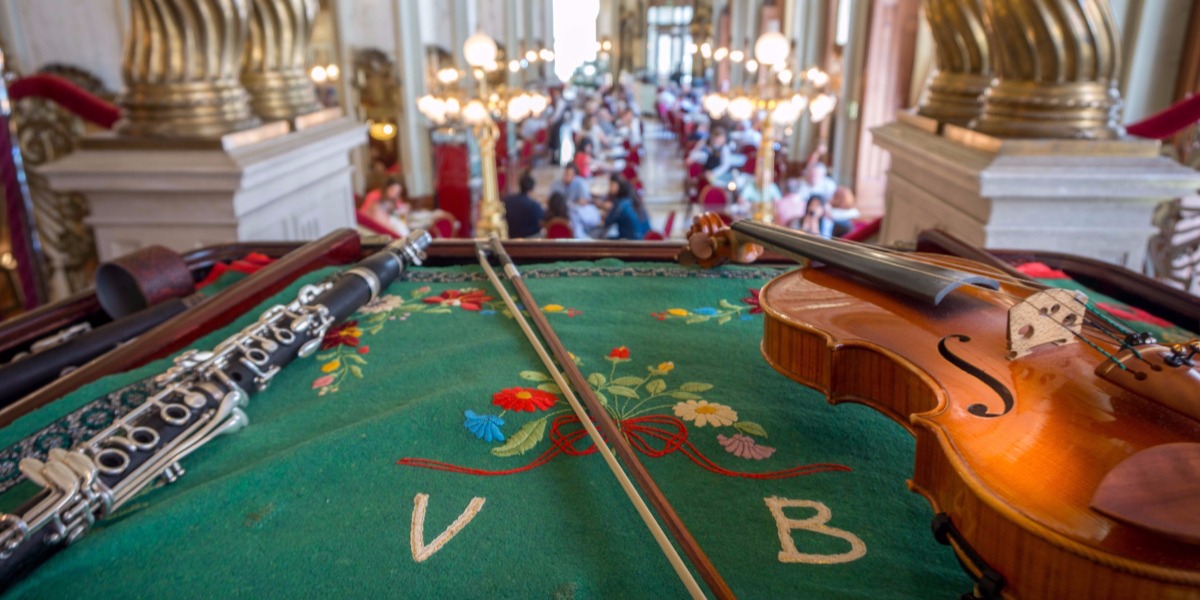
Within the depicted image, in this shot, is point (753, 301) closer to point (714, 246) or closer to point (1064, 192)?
point (714, 246)

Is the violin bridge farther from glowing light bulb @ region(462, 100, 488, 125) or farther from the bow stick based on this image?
glowing light bulb @ region(462, 100, 488, 125)

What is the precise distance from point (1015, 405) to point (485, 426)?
0.64 m

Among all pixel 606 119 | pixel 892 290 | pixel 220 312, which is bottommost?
pixel 606 119

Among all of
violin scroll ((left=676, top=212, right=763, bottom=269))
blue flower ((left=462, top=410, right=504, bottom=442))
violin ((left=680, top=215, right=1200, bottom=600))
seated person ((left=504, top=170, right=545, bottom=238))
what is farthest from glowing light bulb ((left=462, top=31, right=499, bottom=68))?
blue flower ((left=462, top=410, right=504, bottom=442))

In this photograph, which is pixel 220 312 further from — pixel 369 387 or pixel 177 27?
pixel 177 27

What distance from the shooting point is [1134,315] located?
1.43 m

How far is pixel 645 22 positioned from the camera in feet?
129

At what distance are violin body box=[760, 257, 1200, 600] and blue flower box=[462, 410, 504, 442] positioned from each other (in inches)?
15.6

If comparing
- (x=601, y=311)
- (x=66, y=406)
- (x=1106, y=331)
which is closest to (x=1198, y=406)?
(x=1106, y=331)

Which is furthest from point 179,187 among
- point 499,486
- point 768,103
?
point 768,103

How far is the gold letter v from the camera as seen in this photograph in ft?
2.65

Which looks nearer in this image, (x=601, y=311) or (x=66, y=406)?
(x=66, y=406)

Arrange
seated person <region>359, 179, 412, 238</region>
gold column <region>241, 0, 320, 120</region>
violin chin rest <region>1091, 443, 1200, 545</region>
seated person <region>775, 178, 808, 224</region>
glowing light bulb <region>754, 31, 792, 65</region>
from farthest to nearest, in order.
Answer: seated person <region>775, 178, 808, 224</region>
seated person <region>359, 179, 412, 238</region>
glowing light bulb <region>754, 31, 792, 65</region>
gold column <region>241, 0, 320, 120</region>
violin chin rest <region>1091, 443, 1200, 545</region>

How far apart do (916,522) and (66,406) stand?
3.69 feet
